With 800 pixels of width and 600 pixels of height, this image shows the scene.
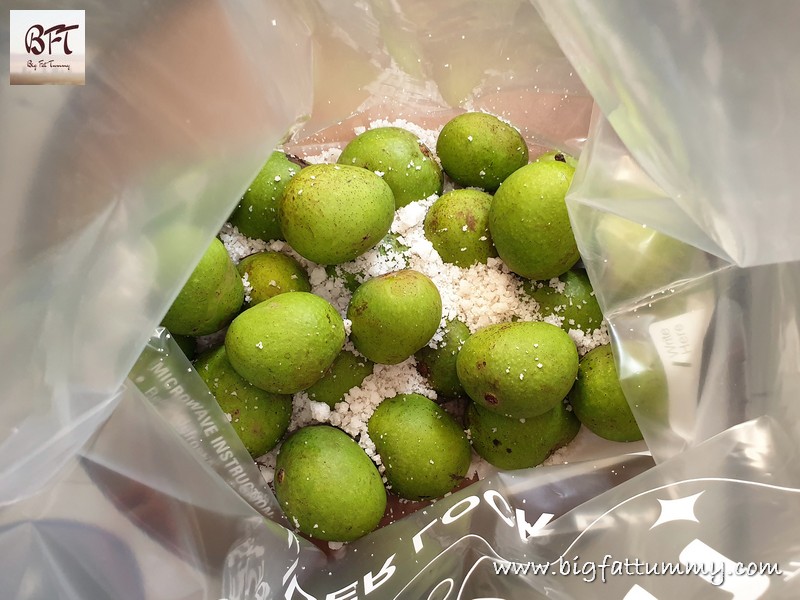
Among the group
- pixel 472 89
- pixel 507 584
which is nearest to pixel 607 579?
pixel 507 584

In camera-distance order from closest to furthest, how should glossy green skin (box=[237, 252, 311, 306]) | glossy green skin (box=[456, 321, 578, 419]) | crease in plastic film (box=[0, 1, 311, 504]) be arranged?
crease in plastic film (box=[0, 1, 311, 504]) < glossy green skin (box=[456, 321, 578, 419]) < glossy green skin (box=[237, 252, 311, 306])

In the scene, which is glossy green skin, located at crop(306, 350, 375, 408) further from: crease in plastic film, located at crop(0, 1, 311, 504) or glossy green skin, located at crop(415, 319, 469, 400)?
crease in plastic film, located at crop(0, 1, 311, 504)

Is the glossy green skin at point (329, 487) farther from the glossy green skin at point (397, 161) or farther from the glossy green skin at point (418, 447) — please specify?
the glossy green skin at point (397, 161)

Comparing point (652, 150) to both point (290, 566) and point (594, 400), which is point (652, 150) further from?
point (290, 566)

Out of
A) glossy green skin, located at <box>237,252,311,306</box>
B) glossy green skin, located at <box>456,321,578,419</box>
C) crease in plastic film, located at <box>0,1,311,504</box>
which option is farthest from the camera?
glossy green skin, located at <box>237,252,311,306</box>

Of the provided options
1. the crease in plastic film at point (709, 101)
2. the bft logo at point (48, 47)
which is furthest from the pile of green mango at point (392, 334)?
the bft logo at point (48, 47)

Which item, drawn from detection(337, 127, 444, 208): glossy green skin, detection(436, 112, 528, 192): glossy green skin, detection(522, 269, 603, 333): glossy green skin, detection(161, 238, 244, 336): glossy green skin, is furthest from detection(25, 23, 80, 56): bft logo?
detection(522, 269, 603, 333): glossy green skin
